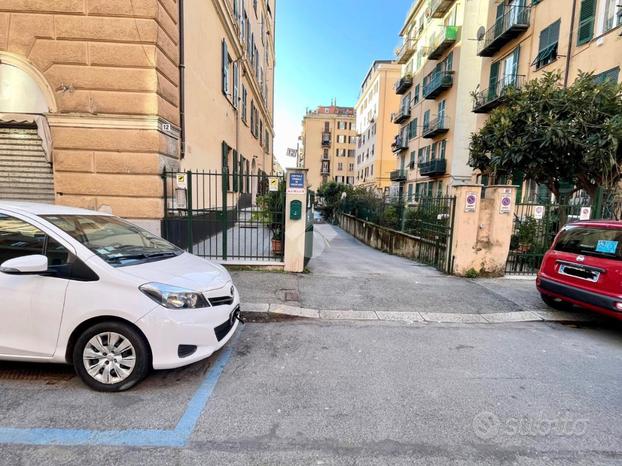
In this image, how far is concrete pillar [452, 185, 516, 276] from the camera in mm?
7277

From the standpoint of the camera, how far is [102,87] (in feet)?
22.7

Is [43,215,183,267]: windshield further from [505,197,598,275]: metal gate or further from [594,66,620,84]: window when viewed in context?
[594,66,620,84]: window

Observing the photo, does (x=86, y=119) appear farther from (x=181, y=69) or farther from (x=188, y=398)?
(x=188, y=398)

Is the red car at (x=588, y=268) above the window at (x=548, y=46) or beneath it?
beneath

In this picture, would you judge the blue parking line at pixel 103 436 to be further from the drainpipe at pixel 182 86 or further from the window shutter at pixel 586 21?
the window shutter at pixel 586 21

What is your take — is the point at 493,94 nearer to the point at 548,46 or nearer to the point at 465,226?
the point at 548,46

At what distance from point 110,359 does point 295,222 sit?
15.1ft

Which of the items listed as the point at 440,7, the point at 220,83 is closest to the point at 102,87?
the point at 220,83

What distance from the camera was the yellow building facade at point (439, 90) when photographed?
78.2 feet

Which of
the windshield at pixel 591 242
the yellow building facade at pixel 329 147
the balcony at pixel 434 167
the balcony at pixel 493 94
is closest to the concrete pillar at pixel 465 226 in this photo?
the windshield at pixel 591 242

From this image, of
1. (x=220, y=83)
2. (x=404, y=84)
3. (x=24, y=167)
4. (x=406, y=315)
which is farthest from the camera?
(x=404, y=84)

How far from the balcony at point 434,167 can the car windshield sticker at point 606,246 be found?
22.3 meters

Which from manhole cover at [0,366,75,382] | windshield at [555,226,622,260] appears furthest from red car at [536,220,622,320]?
manhole cover at [0,366,75,382]

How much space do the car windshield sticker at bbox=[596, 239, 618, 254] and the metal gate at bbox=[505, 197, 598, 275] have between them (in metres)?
3.27
